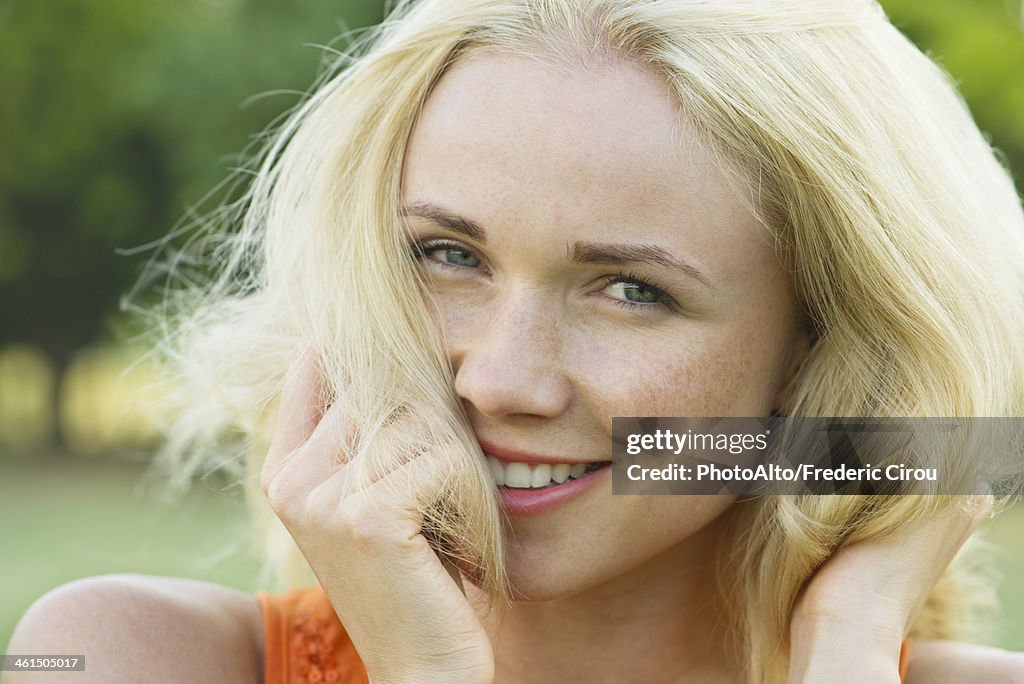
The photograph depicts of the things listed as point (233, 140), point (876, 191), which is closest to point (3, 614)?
point (876, 191)

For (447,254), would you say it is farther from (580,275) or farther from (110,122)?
(110,122)

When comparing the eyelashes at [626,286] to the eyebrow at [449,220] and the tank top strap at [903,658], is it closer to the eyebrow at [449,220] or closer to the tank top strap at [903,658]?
the eyebrow at [449,220]

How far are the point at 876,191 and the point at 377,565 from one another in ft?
4.29

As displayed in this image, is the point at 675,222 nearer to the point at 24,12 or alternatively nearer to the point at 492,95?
the point at 492,95

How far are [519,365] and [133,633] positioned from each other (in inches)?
39.3

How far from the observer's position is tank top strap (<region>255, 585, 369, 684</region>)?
107 inches

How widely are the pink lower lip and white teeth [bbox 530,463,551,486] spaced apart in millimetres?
12

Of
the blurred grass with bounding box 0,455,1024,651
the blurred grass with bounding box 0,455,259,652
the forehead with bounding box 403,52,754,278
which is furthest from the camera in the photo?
the blurred grass with bounding box 0,455,259,652

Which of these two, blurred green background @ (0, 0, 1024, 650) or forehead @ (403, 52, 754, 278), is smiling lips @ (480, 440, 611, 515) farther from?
blurred green background @ (0, 0, 1024, 650)

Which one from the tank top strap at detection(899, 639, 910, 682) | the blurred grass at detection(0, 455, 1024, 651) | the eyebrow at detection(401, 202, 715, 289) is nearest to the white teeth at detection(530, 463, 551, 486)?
the eyebrow at detection(401, 202, 715, 289)

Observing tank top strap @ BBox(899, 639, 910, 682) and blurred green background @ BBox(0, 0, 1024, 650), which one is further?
blurred green background @ BBox(0, 0, 1024, 650)

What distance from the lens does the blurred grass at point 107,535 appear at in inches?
368

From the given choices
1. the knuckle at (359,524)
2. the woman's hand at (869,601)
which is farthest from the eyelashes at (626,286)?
the woman's hand at (869,601)

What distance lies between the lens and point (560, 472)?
2.41 meters
